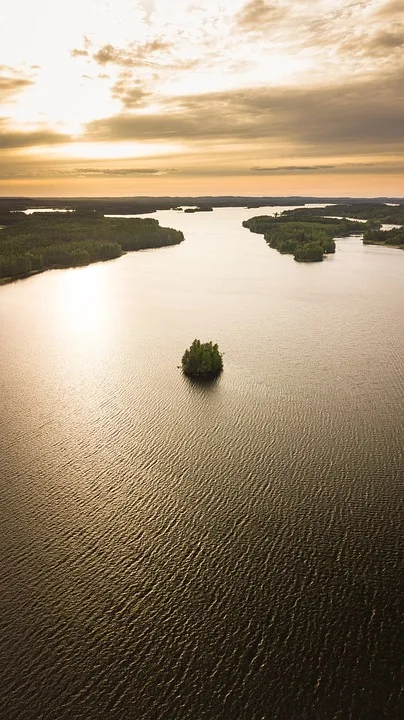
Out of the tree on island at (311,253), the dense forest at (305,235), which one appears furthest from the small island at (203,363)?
the dense forest at (305,235)

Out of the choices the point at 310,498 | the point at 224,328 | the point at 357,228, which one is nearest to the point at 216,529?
the point at 310,498

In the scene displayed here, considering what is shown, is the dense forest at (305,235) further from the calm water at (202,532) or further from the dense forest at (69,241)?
the calm water at (202,532)

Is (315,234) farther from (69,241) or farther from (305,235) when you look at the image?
(69,241)

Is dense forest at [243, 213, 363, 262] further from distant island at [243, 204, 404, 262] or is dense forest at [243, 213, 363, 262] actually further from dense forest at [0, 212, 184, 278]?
dense forest at [0, 212, 184, 278]

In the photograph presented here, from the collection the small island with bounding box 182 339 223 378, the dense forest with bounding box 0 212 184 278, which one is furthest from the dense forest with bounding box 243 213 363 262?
the small island with bounding box 182 339 223 378

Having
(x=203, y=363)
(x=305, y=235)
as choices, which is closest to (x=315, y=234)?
(x=305, y=235)

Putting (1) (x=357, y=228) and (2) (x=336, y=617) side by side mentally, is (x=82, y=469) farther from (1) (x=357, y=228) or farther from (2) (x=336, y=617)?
(1) (x=357, y=228)
